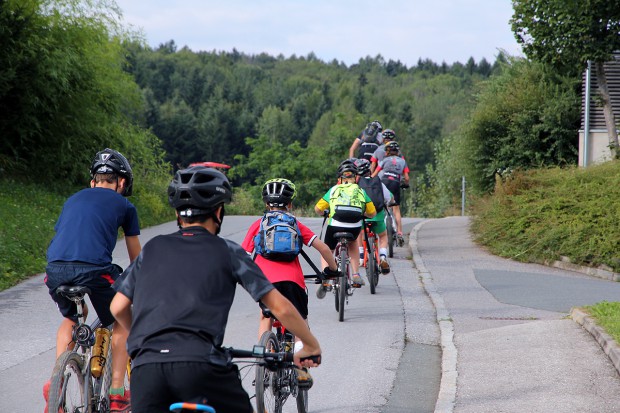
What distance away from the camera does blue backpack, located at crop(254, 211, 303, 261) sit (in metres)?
6.29

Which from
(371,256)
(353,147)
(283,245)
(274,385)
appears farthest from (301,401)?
(353,147)

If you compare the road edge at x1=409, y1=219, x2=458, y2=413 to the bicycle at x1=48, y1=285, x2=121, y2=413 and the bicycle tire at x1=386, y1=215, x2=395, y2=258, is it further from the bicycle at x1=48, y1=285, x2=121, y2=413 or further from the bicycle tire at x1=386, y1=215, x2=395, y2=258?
the bicycle at x1=48, y1=285, x2=121, y2=413

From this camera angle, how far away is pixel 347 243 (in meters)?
10.9

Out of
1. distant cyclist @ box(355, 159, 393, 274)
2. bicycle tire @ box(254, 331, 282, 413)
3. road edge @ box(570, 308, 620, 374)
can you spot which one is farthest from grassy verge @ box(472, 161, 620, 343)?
bicycle tire @ box(254, 331, 282, 413)

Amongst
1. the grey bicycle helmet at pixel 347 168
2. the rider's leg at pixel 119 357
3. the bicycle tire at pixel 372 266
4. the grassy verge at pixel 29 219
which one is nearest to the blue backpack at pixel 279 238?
the rider's leg at pixel 119 357

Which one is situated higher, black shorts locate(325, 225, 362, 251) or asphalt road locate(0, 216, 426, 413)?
black shorts locate(325, 225, 362, 251)

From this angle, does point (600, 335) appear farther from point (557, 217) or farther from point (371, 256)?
point (557, 217)

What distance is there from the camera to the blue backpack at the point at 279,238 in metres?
6.29

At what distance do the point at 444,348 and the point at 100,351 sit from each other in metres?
4.14

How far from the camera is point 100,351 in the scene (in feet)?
18.1

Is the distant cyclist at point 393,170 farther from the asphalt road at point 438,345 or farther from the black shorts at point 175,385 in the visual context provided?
the black shorts at point 175,385

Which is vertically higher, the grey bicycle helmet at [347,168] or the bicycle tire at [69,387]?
the grey bicycle helmet at [347,168]

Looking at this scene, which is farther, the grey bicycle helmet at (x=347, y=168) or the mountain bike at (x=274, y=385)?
the grey bicycle helmet at (x=347, y=168)

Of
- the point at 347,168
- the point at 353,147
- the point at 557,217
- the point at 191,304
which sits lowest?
the point at 557,217
